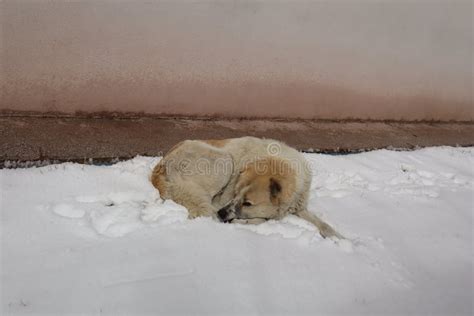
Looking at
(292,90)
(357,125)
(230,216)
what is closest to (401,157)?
(357,125)

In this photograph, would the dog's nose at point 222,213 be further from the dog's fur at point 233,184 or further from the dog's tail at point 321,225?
the dog's tail at point 321,225

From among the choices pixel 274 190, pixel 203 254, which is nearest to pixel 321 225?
pixel 274 190

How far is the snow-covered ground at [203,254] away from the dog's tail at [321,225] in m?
0.11

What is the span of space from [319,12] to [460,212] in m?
3.66

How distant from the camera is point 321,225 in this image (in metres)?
4.08

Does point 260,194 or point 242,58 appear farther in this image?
point 242,58

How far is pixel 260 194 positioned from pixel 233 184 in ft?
1.29

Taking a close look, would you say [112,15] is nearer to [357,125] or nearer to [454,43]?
[357,125]

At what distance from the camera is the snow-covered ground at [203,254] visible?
2859 millimetres

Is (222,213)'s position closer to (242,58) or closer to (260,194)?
(260,194)

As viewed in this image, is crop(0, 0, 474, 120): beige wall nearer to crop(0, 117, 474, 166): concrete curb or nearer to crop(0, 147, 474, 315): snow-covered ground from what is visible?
crop(0, 117, 474, 166): concrete curb

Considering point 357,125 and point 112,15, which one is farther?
point 357,125

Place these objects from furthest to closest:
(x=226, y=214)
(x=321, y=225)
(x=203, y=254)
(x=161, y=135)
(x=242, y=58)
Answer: (x=242, y=58) → (x=161, y=135) → (x=321, y=225) → (x=226, y=214) → (x=203, y=254)

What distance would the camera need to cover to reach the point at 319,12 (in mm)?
6566
